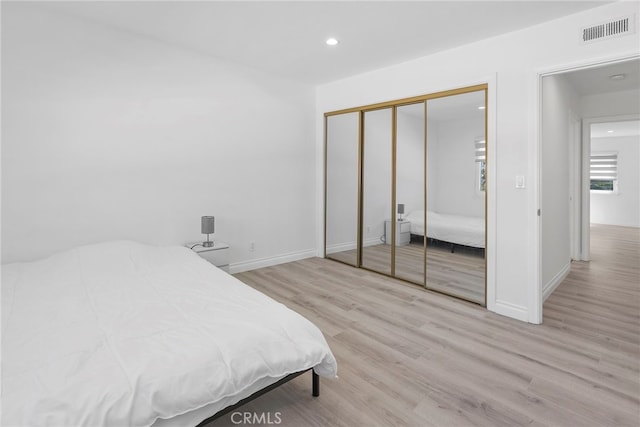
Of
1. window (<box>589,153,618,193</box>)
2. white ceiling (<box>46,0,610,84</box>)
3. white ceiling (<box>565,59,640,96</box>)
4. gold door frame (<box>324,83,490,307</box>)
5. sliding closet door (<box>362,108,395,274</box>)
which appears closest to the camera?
white ceiling (<box>46,0,610,84</box>)

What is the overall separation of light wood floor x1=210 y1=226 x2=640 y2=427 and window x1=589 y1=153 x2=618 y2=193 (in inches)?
290

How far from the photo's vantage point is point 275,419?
1.71 meters

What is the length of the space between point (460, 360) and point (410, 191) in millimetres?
2042

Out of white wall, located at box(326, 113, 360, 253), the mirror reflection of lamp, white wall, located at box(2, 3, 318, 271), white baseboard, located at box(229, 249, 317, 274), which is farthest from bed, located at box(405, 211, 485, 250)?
the mirror reflection of lamp

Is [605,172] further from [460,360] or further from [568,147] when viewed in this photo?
[460,360]

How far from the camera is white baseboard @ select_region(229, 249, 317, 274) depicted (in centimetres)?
423

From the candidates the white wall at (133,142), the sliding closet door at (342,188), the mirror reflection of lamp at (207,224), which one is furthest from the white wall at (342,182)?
the mirror reflection of lamp at (207,224)

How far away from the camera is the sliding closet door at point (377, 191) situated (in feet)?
13.5

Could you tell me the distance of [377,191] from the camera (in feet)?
14.1

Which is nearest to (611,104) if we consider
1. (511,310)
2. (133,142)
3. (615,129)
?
(511,310)

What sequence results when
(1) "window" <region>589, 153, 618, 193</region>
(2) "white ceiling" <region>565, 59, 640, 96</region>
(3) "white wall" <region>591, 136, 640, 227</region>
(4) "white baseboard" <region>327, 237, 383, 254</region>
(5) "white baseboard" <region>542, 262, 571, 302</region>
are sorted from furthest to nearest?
(1) "window" <region>589, 153, 618, 193</region>
(3) "white wall" <region>591, 136, 640, 227</region>
(4) "white baseboard" <region>327, 237, 383, 254</region>
(2) "white ceiling" <region>565, 59, 640, 96</region>
(5) "white baseboard" <region>542, 262, 571, 302</region>

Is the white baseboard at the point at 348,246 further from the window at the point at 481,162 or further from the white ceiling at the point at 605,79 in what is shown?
the white ceiling at the point at 605,79

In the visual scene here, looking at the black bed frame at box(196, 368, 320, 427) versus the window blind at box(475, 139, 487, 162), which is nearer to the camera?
the black bed frame at box(196, 368, 320, 427)

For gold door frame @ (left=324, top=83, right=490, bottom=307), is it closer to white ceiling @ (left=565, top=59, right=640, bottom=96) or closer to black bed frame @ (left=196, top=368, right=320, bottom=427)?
white ceiling @ (left=565, top=59, right=640, bottom=96)
